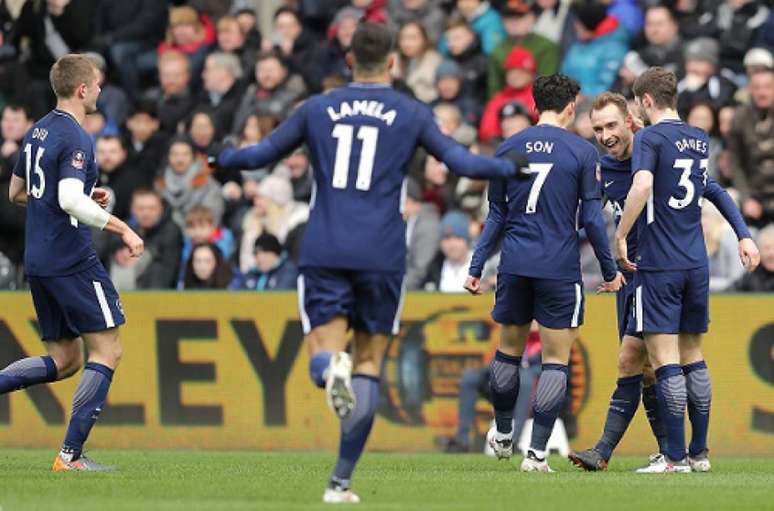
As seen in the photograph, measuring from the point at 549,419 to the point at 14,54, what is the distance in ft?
40.3

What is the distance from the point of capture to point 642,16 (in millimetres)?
21047

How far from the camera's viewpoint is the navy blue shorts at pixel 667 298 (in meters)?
13.2

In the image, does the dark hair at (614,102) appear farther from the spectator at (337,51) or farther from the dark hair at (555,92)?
the spectator at (337,51)

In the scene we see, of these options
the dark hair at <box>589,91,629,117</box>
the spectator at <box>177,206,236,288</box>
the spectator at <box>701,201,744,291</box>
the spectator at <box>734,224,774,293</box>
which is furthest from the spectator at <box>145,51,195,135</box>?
the dark hair at <box>589,91,629,117</box>

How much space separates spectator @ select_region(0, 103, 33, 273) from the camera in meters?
20.6

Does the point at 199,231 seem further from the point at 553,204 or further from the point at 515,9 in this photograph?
the point at 553,204

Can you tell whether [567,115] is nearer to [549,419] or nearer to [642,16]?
[549,419]

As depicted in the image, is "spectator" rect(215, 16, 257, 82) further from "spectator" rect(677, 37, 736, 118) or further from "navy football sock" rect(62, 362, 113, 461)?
"navy football sock" rect(62, 362, 113, 461)

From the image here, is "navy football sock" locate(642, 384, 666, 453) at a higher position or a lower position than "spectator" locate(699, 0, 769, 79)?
lower

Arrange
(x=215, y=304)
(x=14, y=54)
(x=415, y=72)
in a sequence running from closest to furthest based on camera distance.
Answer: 1. (x=215, y=304)
2. (x=415, y=72)
3. (x=14, y=54)

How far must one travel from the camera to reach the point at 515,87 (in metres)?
20.8

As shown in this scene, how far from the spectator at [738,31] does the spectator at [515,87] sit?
184cm

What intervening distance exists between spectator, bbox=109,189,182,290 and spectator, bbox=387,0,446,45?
3.59 metres

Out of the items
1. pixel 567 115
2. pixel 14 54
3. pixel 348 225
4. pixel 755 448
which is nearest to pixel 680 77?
pixel 755 448
